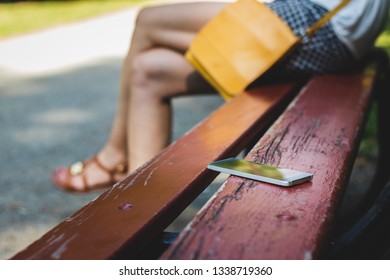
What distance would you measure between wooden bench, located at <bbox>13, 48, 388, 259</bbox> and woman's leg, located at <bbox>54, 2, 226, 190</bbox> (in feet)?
1.89

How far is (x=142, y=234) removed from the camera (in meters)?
0.94

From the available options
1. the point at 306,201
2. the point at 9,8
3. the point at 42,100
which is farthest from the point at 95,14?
the point at 306,201

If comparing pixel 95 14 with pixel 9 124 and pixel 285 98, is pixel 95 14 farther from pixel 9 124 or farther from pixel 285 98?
pixel 285 98

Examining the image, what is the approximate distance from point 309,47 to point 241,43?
249 mm

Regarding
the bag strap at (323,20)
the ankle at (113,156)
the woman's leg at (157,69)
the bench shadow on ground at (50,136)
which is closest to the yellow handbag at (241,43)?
the bag strap at (323,20)

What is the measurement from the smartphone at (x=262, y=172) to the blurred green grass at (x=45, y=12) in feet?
23.1

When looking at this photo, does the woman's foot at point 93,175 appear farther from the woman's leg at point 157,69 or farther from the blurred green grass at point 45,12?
the blurred green grass at point 45,12

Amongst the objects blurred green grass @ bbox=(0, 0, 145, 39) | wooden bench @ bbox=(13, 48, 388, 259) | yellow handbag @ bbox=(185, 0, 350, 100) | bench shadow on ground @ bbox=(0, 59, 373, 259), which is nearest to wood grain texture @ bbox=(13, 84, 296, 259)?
wooden bench @ bbox=(13, 48, 388, 259)

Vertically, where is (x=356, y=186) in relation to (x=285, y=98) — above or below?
below

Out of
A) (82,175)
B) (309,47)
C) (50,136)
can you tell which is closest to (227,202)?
(309,47)

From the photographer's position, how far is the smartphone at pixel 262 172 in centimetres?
114

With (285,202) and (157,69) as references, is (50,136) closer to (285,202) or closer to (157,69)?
(157,69)

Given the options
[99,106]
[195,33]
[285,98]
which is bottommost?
[99,106]

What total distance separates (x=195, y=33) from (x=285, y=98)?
44cm
